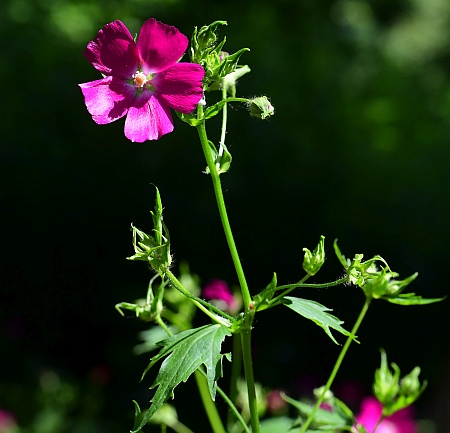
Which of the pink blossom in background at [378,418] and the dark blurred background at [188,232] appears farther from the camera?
the dark blurred background at [188,232]

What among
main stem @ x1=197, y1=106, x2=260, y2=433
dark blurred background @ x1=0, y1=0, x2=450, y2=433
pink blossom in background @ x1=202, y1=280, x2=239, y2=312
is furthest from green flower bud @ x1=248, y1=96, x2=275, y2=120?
dark blurred background @ x1=0, y1=0, x2=450, y2=433

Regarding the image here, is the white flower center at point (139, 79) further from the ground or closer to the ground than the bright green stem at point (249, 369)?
further from the ground

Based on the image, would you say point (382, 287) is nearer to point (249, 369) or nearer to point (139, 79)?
point (249, 369)

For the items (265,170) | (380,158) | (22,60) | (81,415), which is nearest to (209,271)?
(265,170)

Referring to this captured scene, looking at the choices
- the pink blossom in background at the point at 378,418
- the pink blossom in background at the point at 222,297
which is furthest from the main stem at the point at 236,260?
the pink blossom in background at the point at 378,418

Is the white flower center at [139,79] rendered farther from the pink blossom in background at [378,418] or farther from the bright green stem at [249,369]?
the pink blossom in background at [378,418]

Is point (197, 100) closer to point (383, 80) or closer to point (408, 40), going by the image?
point (383, 80)

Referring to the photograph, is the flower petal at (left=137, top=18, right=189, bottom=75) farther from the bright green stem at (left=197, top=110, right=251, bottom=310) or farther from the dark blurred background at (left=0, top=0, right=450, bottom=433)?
the dark blurred background at (left=0, top=0, right=450, bottom=433)
